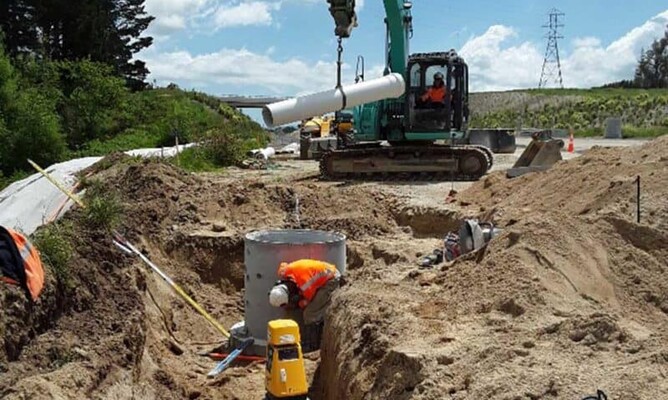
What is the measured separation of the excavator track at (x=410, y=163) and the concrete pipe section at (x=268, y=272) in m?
8.61

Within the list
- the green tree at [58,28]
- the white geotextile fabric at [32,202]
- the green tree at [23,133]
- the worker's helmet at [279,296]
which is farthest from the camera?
the green tree at [58,28]

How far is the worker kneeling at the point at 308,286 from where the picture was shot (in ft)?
24.8

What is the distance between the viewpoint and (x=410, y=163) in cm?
1700

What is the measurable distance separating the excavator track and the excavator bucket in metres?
1.19

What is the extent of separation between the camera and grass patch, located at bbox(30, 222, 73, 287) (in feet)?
21.9

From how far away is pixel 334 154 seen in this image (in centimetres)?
1725

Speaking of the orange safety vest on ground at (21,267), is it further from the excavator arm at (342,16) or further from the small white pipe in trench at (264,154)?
the small white pipe in trench at (264,154)

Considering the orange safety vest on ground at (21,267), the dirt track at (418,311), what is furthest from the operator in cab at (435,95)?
the orange safety vest on ground at (21,267)

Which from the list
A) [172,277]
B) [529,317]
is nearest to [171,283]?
[172,277]

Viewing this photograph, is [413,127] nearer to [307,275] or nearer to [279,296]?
[307,275]

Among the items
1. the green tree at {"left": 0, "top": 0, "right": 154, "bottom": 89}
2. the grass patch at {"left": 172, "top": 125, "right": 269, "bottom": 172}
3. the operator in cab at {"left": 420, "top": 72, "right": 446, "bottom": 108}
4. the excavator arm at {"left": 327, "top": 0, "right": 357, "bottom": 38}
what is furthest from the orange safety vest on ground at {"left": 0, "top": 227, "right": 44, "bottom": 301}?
the green tree at {"left": 0, "top": 0, "right": 154, "bottom": 89}

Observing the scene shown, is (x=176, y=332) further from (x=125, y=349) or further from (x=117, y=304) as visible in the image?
(x=125, y=349)

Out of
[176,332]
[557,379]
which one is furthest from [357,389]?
[176,332]

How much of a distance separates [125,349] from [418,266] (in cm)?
351
